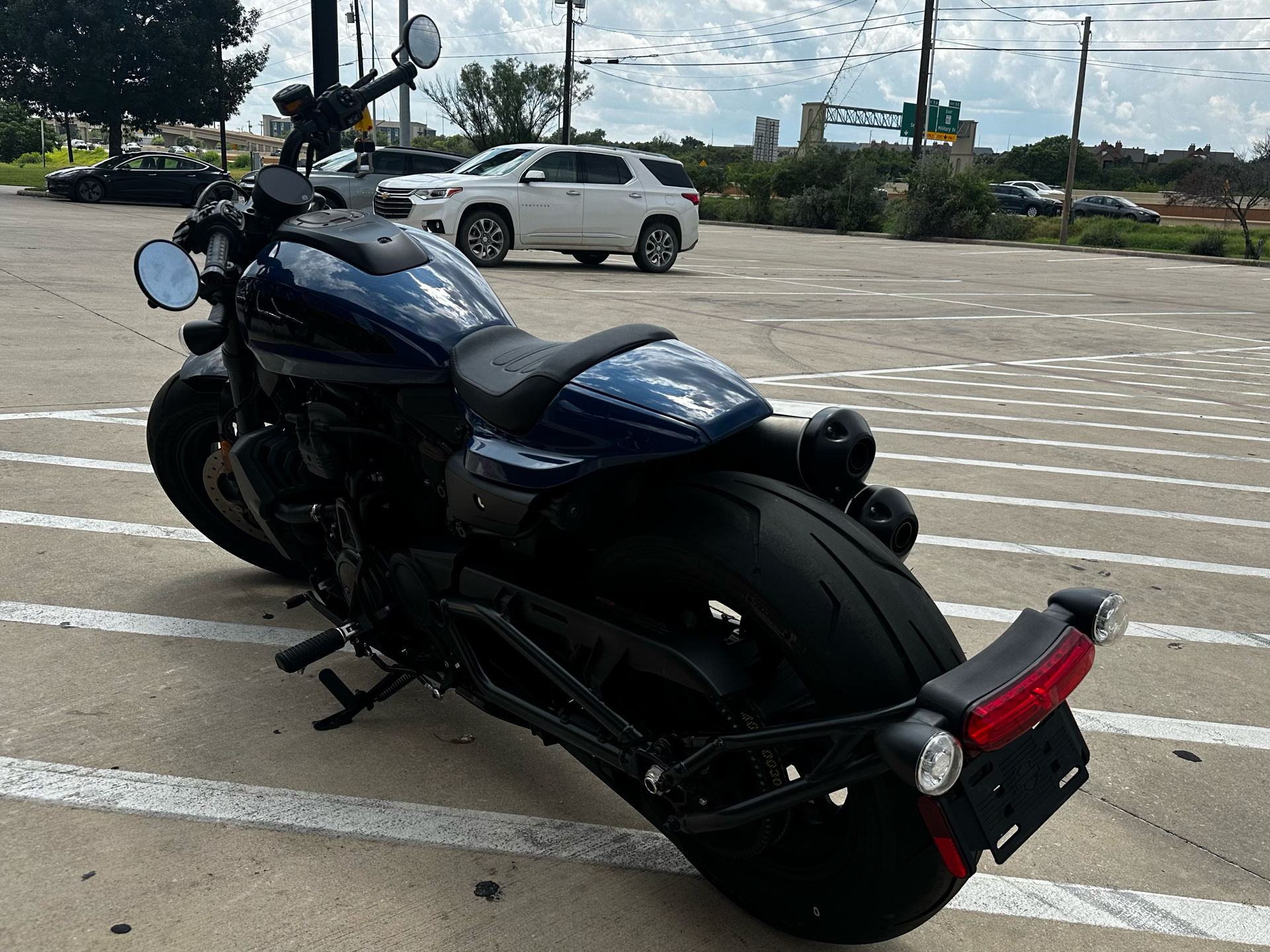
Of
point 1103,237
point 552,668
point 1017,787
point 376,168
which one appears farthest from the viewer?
point 1103,237

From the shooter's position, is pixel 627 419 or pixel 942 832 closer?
pixel 942 832

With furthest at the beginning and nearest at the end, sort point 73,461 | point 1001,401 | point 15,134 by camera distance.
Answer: point 15,134 → point 1001,401 → point 73,461

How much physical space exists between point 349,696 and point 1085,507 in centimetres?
389

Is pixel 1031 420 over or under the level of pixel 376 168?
under

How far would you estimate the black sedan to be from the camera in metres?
25.6

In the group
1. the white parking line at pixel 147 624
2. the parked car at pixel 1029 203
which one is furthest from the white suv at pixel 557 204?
the parked car at pixel 1029 203

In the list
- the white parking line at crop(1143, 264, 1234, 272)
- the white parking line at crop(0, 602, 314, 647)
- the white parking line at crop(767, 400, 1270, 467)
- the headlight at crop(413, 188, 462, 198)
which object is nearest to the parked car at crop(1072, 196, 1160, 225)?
the white parking line at crop(1143, 264, 1234, 272)

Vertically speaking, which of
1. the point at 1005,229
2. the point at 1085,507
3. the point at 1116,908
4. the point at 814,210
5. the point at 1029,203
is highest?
the point at 1029,203

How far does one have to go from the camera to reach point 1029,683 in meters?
1.79

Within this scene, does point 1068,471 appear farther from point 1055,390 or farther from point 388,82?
point 388,82

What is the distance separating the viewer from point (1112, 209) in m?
44.8

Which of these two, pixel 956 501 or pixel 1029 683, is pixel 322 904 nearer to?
pixel 1029 683

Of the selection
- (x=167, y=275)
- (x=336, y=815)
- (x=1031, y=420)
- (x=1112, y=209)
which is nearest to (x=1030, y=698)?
(x=336, y=815)

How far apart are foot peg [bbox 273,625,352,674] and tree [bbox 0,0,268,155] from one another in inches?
1499
